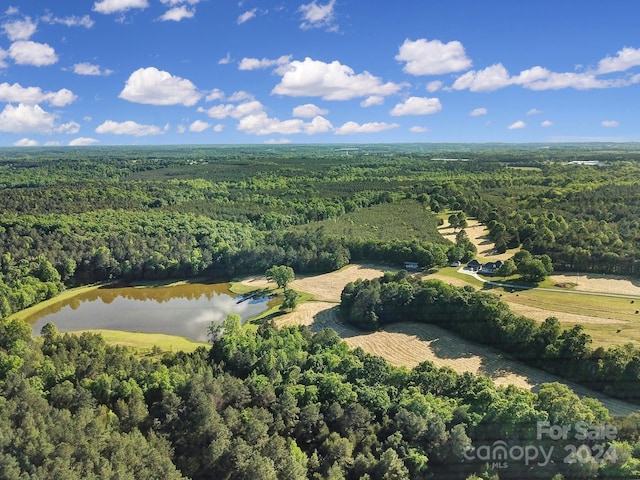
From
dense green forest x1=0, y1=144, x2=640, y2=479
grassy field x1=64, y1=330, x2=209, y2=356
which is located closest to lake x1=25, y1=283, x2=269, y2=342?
grassy field x1=64, y1=330, x2=209, y2=356

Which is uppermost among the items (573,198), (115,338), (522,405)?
(573,198)

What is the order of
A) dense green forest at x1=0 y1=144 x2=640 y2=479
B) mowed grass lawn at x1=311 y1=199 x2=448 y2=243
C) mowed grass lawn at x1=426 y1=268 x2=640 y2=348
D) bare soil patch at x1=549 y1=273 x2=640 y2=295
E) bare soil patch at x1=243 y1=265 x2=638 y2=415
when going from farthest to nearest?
mowed grass lawn at x1=311 y1=199 x2=448 y2=243 < bare soil patch at x1=549 y1=273 x2=640 y2=295 < mowed grass lawn at x1=426 y1=268 x2=640 y2=348 < bare soil patch at x1=243 y1=265 x2=638 y2=415 < dense green forest at x1=0 y1=144 x2=640 y2=479

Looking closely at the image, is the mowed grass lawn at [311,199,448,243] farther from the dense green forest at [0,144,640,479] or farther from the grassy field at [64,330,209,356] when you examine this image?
the grassy field at [64,330,209,356]

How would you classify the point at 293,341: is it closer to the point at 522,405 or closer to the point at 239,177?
the point at 522,405

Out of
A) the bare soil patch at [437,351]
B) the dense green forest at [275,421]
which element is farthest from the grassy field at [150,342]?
the bare soil patch at [437,351]

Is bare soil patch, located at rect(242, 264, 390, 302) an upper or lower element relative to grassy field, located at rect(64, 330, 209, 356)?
upper

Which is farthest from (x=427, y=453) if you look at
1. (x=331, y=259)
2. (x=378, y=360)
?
(x=331, y=259)

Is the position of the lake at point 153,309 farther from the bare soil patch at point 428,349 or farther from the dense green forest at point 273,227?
the bare soil patch at point 428,349
